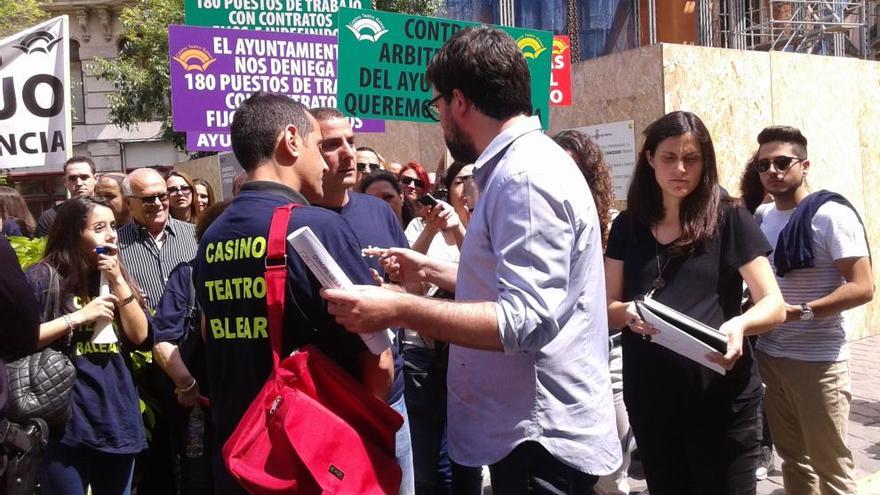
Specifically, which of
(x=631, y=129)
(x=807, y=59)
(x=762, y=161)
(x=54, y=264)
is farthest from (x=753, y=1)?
(x=54, y=264)

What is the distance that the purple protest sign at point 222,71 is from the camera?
19.9 feet

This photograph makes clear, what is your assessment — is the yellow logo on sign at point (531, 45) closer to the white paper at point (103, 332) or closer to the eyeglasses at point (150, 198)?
the eyeglasses at point (150, 198)

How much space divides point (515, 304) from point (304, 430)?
62 centimetres

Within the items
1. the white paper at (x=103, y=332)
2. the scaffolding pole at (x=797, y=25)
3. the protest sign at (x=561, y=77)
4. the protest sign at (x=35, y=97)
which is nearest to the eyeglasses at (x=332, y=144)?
the white paper at (x=103, y=332)

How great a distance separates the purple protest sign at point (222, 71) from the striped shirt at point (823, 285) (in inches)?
159

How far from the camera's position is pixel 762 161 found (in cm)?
406

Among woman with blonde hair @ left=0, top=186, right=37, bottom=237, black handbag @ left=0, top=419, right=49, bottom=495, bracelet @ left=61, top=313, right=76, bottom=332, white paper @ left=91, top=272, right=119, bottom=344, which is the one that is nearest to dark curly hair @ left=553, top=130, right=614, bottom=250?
white paper @ left=91, top=272, right=119, bottom=344

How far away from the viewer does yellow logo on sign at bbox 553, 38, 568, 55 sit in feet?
24.1

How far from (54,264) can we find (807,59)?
24.4ft

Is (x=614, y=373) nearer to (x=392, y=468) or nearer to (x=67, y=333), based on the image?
(x=392, y=468)

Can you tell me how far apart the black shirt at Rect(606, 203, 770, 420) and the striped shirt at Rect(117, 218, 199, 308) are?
9.57 ft

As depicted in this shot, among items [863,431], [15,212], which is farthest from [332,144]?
[15,212]

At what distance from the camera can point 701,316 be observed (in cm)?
304

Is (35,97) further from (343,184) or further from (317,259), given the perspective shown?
(317,259)
